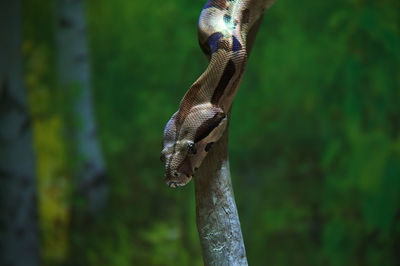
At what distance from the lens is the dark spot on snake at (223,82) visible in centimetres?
152

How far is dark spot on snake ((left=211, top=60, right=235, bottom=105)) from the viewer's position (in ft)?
4.98

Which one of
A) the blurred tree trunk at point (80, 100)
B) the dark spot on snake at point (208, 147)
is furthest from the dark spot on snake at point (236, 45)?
the blurred tree trunk at point (80, 100)

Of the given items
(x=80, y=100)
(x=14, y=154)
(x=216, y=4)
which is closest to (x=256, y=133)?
(x=80, y=100)

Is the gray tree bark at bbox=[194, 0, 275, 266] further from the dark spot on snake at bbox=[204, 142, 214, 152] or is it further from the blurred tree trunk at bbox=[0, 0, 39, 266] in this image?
the blurred tree trunk at bbox=[0, 0, 39, 266]

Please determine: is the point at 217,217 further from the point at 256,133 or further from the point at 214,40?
the point at 256,133

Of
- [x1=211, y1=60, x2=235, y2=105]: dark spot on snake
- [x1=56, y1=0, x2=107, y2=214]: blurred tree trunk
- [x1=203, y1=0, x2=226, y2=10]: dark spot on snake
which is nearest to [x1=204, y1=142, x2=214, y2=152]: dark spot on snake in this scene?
[x1=211, y1=60, x2=235, y2=105]: dark spot on snake

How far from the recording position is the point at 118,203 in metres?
3.73

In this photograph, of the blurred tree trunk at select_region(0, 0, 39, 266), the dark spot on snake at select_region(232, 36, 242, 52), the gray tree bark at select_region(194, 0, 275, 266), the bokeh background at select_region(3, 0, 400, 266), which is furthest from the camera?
the bokeh background at select_region(3, 0, 400, 266)

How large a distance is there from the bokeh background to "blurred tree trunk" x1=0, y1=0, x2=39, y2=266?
36 centimetres

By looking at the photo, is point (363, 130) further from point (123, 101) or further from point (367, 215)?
point (123, 101)

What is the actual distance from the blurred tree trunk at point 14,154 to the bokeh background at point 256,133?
0.36 m

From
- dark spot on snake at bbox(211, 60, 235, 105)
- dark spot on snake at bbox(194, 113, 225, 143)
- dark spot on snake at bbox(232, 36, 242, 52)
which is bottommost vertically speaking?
dark spot on snake at bbox(194, 113, 225, 143)

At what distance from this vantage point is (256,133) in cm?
364

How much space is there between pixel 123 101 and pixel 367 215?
216cm
